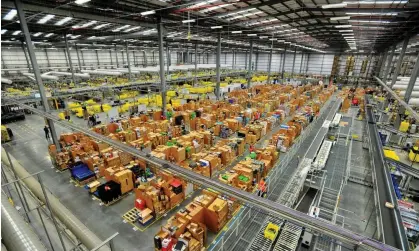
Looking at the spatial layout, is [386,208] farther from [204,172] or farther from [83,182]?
[83,182]

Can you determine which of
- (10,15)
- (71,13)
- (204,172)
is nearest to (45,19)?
(10,15)

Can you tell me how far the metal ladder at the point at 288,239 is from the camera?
6831 mm

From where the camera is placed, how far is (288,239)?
23.4 feet

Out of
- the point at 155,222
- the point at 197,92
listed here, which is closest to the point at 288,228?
the point at 155,222

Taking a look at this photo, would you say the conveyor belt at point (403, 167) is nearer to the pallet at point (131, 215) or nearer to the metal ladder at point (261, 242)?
the metal ladder at point (261, 242)

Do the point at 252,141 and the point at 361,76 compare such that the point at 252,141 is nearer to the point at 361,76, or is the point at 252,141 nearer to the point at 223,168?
the point at 223,168

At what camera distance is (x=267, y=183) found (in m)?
9.38

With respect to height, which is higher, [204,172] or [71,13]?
[71,13]

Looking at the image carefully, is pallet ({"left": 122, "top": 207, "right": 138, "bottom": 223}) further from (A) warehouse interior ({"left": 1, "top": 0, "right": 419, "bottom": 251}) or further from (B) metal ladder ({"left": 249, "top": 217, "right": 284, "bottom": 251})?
(B) metal ladder ({"left": 249, "top": 217, "right": 284, "bottom": 251})

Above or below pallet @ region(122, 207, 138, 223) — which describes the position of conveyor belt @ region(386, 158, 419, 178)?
above

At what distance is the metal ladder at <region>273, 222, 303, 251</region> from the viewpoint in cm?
683

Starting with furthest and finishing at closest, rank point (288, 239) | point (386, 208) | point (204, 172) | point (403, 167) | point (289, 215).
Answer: point (204, 172)
point (403, 167)
point (288, 239)
point (386, 208)
point (289, 215)

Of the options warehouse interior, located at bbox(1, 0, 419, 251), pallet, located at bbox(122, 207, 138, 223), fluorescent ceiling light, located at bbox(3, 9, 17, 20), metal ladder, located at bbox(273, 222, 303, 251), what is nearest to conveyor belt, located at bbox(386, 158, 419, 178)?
warehouse interior, located at bbox(1, 0, 419, 251)

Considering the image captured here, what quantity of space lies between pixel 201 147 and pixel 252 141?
3.91 meters
